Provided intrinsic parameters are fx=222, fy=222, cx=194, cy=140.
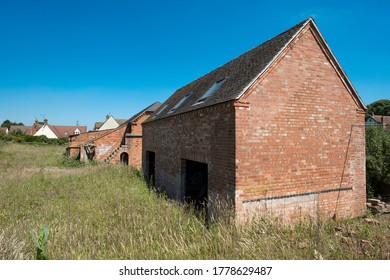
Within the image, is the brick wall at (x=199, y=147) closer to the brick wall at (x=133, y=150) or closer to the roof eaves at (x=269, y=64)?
the roof eaves at (x=269, y=64)

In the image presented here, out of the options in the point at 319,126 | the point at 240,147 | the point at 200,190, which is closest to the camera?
the point at 240,147

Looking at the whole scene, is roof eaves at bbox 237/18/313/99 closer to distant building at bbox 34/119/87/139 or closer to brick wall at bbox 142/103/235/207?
brick wall at bbox 142/103/235/207

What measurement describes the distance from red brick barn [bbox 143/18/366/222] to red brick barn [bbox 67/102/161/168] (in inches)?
554

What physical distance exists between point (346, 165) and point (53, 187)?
13006 millimetres

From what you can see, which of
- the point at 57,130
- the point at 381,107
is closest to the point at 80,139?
the point at 57,130

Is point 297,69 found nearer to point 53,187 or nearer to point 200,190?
point 200,190

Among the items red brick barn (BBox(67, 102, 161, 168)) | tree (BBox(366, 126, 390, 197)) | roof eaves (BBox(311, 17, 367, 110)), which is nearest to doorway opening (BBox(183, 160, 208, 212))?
roof eaves (BBox(311, 17, 367, 110))

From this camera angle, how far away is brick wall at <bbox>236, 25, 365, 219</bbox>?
19.8ft

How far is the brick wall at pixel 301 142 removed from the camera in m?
6.03

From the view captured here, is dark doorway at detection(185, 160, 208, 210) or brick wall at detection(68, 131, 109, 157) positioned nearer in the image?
dark doorway at detection(185, 160, 208, 210)

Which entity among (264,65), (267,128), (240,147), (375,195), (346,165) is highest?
(264,65)

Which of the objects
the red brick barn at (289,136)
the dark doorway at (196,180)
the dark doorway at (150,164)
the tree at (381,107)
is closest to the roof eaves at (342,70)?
the red brick barn at (289,136)

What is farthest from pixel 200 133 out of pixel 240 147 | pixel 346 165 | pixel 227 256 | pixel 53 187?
pixel 53 187

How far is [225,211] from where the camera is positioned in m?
5.97
